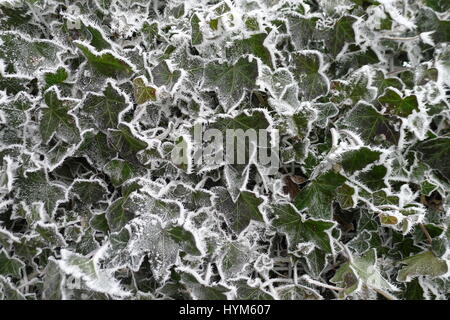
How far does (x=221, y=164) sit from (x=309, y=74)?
13.2 inches

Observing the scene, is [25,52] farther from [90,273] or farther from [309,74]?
[309,74]

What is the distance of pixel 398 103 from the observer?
1106 millimetres

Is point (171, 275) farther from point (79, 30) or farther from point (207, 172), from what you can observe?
point (79, 30)

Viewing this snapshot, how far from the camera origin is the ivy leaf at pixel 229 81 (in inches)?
43.1

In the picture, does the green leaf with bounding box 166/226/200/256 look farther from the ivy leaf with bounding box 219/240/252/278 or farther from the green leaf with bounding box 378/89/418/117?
the green leaf with bounding box 378/89/418/117

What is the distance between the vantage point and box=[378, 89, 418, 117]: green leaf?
42.8 inches

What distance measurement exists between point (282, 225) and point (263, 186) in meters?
0.11

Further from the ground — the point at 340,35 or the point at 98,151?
the point at 340,35

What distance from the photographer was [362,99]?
114 cm

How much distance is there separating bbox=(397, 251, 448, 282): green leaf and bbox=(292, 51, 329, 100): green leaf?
47 cm

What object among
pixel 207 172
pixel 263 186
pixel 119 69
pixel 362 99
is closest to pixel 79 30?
pixel 119 69

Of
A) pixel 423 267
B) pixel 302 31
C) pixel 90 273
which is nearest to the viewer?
pixel 90 273

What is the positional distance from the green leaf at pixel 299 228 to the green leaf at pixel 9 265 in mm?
621

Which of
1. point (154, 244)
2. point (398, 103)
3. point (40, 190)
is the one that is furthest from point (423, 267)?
point (40, 190)
